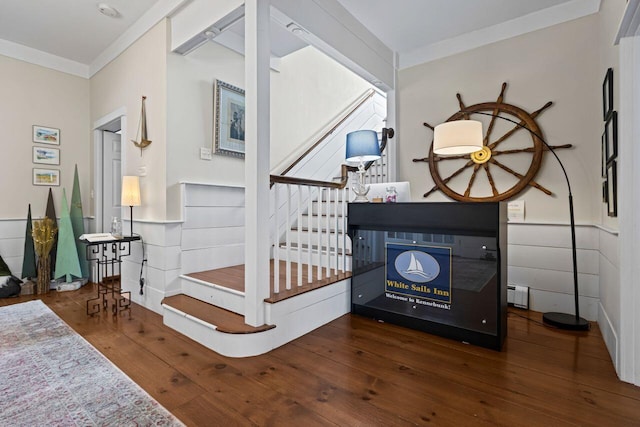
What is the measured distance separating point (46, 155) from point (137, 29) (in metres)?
2.02

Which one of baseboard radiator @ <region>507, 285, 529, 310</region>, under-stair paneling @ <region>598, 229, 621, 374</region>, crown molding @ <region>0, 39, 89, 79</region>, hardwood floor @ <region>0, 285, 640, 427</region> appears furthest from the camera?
crown molding @ <region>0, 39, 89, 79</region>

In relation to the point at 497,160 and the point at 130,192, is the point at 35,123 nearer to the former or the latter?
the point at 130,192

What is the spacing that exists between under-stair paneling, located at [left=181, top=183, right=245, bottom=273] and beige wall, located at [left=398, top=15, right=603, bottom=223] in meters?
2.24

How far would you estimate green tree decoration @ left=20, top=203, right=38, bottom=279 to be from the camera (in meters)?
3.59

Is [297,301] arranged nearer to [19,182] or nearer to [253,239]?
[253,239]

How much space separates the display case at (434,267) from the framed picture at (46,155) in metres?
3.86

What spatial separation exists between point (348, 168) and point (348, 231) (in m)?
0.68

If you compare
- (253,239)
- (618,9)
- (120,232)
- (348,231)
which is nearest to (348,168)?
(348,231)

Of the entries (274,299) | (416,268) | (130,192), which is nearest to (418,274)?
(416,268)

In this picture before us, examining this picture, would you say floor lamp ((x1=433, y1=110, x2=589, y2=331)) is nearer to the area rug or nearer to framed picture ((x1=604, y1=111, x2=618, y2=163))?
framed picture ((x1=604, y1=111, x2=618, y2=163))

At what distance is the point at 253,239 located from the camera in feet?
6.69

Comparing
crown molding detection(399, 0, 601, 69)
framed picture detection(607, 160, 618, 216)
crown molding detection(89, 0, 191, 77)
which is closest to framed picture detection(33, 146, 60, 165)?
crown molding detection(89, 0, 191, 77)

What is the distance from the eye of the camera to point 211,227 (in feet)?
10.3

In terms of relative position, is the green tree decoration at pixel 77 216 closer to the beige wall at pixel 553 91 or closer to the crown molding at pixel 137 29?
the crown molding at pixel 137 29
